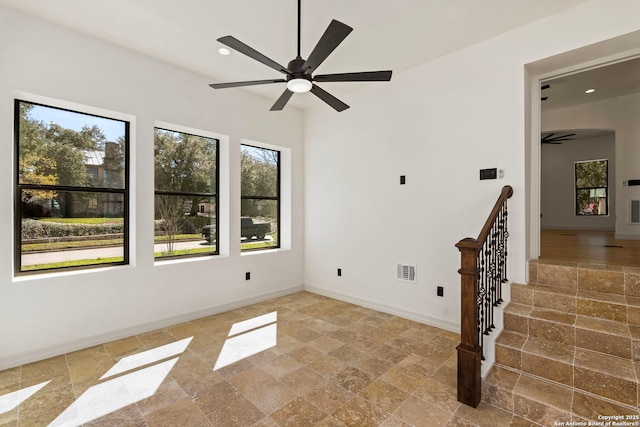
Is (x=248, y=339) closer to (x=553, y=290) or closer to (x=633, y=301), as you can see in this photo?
(x=553, y=290)

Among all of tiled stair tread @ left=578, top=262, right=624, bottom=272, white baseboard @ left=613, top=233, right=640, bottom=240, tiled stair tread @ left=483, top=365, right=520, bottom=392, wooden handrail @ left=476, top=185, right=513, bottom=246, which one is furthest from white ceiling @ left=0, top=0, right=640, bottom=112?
white baseboard @ left=613, top=233, right=640, bottom=240

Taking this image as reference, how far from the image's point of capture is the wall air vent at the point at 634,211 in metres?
5.10

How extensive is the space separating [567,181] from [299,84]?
951 cm

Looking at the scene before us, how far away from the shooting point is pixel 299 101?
4840mm

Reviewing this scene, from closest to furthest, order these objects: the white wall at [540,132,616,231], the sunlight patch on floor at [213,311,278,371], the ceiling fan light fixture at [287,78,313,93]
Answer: the ceiling fan light fixture at [287,78,313,93], the sunlight patch on floor at [213,311,278,371], the white wall at [540,132,616,231]

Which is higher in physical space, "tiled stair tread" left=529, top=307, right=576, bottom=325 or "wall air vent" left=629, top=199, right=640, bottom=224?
"wall air vent" left=629, top=199, right=640, bottom=224

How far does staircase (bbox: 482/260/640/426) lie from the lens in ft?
6.37

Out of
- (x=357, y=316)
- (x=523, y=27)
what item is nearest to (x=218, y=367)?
(x=357, y=316)

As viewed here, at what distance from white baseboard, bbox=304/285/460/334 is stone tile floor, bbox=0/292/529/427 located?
0.34ft

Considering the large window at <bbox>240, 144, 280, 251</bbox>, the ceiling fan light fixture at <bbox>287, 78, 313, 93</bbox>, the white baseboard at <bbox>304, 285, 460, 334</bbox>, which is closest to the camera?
the ceiling fan light fixture at <bbox>287, 78, 313, 93</bbox>

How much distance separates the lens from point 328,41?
6.76 ft

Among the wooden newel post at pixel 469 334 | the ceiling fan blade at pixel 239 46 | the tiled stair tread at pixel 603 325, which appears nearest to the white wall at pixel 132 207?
the ceiling fan blade at pixel 239 46

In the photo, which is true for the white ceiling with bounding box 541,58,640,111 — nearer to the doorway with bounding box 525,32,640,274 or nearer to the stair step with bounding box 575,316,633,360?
the doorway with bounding box 525,32,640,274

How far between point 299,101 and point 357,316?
346 cm
